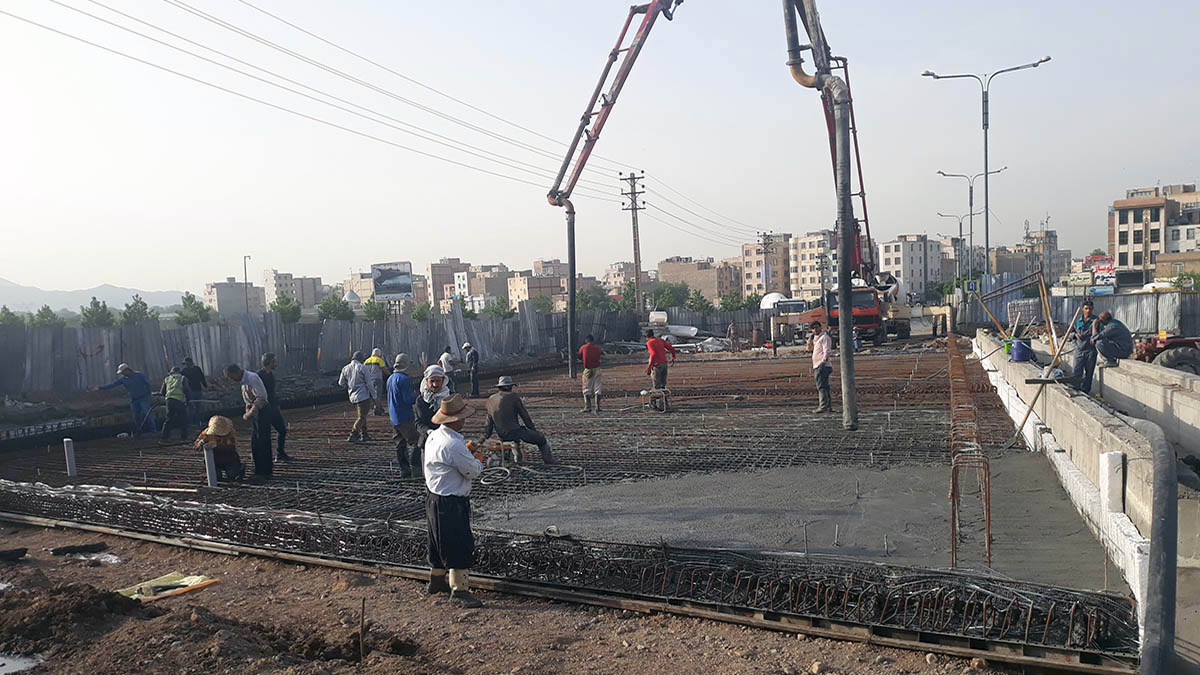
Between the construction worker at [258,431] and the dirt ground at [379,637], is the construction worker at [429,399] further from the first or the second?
the dirt ground at [379,637]

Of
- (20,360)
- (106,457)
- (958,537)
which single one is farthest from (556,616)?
(20,360)

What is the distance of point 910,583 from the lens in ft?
15.3

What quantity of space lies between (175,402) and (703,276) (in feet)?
400

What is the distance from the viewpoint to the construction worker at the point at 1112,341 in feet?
35.0

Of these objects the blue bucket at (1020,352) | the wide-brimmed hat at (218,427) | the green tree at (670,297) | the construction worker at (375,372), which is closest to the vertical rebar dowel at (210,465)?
the wide-brimmed hat at (218,427)

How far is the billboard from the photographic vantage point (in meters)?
39.5

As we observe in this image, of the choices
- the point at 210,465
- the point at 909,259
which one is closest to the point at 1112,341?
the point at 210,465

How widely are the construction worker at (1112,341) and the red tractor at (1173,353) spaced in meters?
4.84

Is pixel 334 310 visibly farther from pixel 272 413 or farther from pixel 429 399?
pixel 429 399

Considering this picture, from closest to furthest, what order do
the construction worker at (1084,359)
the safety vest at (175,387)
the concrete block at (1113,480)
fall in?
the concrete block at (1113,480)
the construction worker at (1084,359)
the safety vest at (175,387)

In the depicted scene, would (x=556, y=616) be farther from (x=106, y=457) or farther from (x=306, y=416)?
(x=306, y=416)

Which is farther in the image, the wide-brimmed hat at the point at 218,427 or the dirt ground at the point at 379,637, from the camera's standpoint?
the wide-brimmed hat at the point at 218,427


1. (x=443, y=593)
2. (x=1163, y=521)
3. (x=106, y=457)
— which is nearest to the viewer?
(x=1163, y=521)

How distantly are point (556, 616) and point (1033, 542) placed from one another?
3.32 metres
